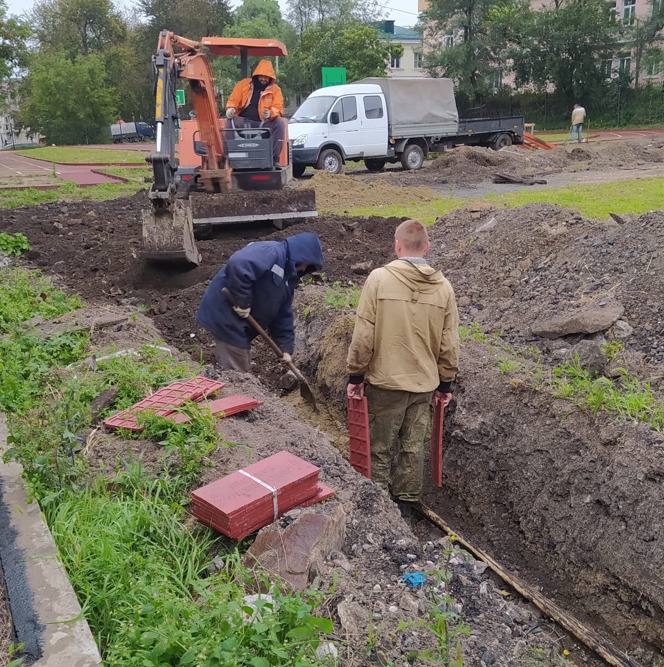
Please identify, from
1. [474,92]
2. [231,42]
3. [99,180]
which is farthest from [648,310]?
[474,92]

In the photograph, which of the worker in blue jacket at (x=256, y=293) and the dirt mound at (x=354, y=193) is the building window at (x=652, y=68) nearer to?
the dirt mound at (x=354, y=193)

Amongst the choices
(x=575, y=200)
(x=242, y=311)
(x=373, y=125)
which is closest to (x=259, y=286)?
(x=242, y=311)

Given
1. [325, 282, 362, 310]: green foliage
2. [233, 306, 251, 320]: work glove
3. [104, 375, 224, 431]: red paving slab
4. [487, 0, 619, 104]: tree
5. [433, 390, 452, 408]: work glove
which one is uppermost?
[487, 0, 619, 104]: tree

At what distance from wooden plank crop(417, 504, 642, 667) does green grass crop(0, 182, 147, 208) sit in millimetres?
14814

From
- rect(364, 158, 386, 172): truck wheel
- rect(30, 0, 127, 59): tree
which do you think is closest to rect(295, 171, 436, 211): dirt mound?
rect(364, 158, 386, 172): truck wheel

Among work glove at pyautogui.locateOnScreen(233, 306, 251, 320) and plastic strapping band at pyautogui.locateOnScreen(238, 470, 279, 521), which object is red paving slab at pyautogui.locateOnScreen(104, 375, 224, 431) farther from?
plastic strapping band at pyautogui.locateOnScreen(238, 470, 279, 521)

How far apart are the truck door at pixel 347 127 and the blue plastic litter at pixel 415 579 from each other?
1847 centimetres

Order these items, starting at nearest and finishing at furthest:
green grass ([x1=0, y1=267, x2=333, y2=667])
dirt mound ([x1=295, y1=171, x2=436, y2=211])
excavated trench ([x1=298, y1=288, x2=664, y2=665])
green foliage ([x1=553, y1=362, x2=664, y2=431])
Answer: green grass ([x1=0, y1=267, x2=333, y2=667]) → excavated trench ([x1=298, y1=288, x2=664, y2=665]) → green foliage ([x1=553, y1=362, x2=664, y2=431]) → dirt mound ([x1=295, y1=171, x2=436, y2=211])

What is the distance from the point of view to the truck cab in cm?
2033

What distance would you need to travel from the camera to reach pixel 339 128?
20844mm

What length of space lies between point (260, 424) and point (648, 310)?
3.75 metres

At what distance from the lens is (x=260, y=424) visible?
4992mm

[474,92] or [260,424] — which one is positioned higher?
[474,92]

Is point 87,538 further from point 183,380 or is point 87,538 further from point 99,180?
point 99,180
